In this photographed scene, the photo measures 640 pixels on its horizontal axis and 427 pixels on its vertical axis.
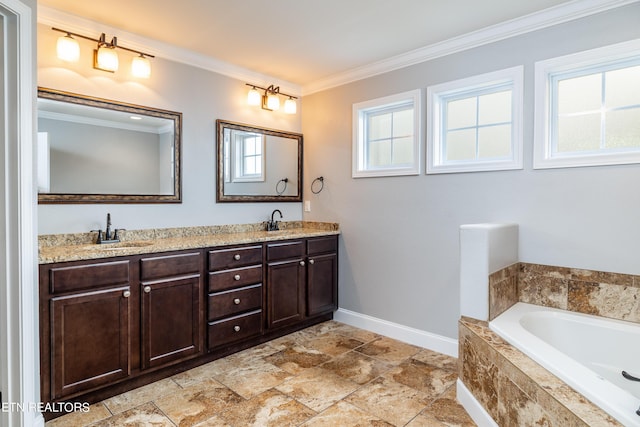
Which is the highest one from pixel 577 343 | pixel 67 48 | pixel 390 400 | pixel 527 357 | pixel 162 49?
pixel 162 49

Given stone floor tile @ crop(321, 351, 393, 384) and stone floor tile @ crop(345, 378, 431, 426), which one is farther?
stone floor tile @ crop(321, 351, 393, 384)

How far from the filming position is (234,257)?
2.88 meters

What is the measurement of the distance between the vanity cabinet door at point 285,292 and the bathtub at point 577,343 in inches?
68.1

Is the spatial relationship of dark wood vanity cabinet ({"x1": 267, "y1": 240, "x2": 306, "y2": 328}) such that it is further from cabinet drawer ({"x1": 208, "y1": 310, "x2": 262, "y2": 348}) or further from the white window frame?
the white window frame

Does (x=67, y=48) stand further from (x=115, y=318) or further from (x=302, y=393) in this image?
(x=302, y=393)

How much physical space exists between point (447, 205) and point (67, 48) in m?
2.94

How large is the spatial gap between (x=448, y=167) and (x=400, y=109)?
782mm

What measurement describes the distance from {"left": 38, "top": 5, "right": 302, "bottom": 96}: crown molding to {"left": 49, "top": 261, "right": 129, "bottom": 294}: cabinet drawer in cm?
164

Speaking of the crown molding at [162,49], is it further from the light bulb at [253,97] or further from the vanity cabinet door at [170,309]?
the vanity cabinet door at [170,309]

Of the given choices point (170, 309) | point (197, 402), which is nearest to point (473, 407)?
point (197, 402)

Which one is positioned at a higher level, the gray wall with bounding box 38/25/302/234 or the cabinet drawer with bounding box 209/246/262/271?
the gray wall with bounding box 38/25/302/234

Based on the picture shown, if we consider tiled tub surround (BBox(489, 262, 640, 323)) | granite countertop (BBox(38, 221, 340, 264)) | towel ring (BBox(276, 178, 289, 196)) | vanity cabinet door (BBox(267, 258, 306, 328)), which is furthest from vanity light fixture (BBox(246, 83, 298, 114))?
tiled tub surround (BBox(489, 262, 640, 323))

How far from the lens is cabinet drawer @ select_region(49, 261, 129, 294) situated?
6.61 ft

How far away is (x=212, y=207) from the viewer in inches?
131
